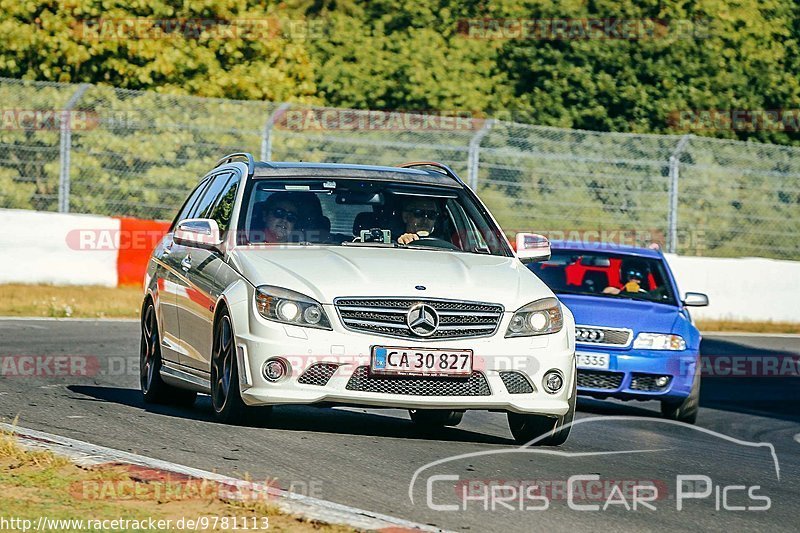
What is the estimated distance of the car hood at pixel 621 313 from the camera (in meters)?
13.4

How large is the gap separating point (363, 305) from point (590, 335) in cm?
490

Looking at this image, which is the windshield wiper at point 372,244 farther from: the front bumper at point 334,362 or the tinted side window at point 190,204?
the tinted side window at point 190,204

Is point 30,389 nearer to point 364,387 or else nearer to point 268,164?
point 268,164

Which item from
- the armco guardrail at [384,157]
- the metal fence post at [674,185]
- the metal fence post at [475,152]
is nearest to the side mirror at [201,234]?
the armco guardrail at [384,157]

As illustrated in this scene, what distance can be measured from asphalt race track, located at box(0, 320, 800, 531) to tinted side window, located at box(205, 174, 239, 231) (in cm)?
125

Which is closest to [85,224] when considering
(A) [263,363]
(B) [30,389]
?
(B) [30,389]

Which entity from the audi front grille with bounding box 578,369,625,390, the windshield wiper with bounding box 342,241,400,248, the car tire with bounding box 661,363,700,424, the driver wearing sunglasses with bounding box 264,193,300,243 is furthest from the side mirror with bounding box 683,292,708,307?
the driver wearing sunglasses with bounding box 264,193,300,243

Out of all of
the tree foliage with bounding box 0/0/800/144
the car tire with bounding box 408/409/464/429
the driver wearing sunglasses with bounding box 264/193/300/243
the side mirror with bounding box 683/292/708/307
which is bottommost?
the car tire with bounding box 408/409/464/429

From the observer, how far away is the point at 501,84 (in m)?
39.8

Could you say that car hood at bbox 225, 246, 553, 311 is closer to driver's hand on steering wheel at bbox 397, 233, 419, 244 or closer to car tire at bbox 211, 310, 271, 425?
driver's hand on steering wheel at bbox 397, 233, 419, 244

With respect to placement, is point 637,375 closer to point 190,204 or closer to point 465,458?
point 190,204

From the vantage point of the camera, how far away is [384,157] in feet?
81.7

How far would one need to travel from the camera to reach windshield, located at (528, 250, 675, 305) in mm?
Result: 14500

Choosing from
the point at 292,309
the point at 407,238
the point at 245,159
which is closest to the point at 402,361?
the point at 292,309
